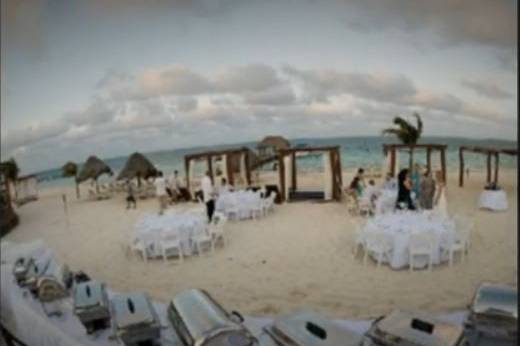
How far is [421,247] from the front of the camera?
9.14 feet

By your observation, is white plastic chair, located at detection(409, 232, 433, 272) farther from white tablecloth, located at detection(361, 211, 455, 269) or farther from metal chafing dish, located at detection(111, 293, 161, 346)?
metal chafing dish, located at detection(111, 293, 161, 346)

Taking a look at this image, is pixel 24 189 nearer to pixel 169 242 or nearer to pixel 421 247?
pixel 169 242

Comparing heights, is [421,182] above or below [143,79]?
below

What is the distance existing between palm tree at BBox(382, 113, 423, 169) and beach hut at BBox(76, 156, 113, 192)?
3.25 ft

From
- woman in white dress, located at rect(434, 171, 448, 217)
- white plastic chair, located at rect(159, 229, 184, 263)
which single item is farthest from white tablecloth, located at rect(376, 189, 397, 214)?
white plastic chair, located at rect(159, 229, 184, 263)

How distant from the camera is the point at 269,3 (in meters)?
1.37

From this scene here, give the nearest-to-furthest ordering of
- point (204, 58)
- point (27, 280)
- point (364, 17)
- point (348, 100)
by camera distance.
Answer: point (364, 17), point (348, 100), point (204, 58), point (27, 280)

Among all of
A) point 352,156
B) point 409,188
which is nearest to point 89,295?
point 352,156

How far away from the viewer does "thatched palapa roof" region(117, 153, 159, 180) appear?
1.76m

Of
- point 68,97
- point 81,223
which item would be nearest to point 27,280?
point 81,223

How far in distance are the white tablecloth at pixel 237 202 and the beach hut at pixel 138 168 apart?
1.19ft

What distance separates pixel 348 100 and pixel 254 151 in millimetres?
466

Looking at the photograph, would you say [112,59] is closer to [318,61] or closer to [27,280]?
[318,61]

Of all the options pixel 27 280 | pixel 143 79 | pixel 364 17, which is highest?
pixel 364 17
